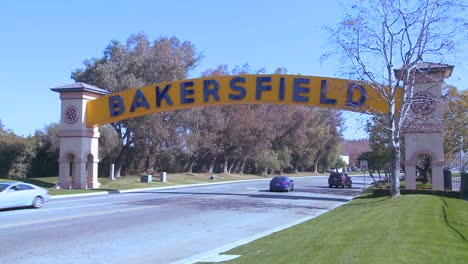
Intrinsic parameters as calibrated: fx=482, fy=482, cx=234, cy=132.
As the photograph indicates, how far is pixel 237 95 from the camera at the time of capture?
34.2 metres

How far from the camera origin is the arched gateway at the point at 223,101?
28703 millimetres

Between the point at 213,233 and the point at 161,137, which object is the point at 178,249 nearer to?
the point at 213,233

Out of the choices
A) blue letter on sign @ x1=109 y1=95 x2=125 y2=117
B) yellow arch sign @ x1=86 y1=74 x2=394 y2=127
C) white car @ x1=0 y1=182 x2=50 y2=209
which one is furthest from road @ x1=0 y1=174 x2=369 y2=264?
blue letter on sign @ x1=109 y1=95 x2=125 y2=117

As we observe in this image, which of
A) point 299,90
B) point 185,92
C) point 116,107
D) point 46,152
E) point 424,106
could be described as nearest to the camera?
point 424,106

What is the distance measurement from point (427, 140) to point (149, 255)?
22.7m

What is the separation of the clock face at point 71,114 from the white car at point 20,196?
48.4ft

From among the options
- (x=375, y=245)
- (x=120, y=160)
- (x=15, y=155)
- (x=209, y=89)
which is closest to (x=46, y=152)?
(x=15, y=155)

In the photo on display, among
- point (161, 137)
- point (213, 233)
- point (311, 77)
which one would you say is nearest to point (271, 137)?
point (161, 137)

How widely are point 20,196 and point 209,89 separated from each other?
16570 millimetres

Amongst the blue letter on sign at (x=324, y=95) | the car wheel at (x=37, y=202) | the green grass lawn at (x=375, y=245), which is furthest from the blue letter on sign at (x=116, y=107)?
the green grass lawn at (x=375, y=245)

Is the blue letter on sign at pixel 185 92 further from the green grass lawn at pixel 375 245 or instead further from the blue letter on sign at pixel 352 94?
the green grass lawn at pixel 375 245

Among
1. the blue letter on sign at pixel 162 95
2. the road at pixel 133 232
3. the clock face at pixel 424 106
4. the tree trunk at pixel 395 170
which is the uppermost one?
the blue letter on sign at pixel 162 95

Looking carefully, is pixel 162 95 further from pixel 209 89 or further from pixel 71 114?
pixel 71 114

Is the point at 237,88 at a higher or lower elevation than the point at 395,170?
higher
